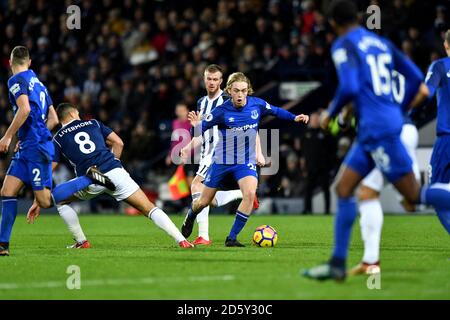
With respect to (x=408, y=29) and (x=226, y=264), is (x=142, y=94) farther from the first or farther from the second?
(x=226, y=264)

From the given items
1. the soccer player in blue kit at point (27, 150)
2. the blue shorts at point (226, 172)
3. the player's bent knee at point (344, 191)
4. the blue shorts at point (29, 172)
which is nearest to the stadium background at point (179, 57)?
the blue shorts at point (226, 172)

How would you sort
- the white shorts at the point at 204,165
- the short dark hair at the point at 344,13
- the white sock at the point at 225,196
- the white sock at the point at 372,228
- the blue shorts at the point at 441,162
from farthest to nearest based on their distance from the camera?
the white sock at the point at 225,196, the white shorts at the point at 204,165, the blue shorts at the point at 441,162, the white sock at the point at 372,228, the short dark hair at the point at 344,13

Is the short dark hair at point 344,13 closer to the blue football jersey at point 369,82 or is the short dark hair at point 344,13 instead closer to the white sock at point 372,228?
the blue football jersey at point 369,82

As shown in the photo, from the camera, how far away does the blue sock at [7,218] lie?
10.3 metres

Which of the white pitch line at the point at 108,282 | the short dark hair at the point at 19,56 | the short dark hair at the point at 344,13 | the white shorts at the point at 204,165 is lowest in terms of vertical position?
the white pitch line at the point at 108,282

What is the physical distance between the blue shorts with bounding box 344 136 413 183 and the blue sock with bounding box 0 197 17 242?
4.60 m

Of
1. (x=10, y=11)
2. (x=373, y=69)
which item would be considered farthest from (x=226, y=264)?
(x=10, y=11)

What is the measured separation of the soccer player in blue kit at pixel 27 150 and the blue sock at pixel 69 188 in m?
0.13

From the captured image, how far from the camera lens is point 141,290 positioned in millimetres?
7086

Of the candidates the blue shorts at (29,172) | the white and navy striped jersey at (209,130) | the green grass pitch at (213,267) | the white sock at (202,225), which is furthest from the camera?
the white and navy striped jersey at (209,130)

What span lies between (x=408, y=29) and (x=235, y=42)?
14.3ft

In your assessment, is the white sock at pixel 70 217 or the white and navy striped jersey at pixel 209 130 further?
the white and navy striped jersey at pixel 209 130

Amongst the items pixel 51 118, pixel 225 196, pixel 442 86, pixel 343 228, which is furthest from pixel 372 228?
pixel 225 196
